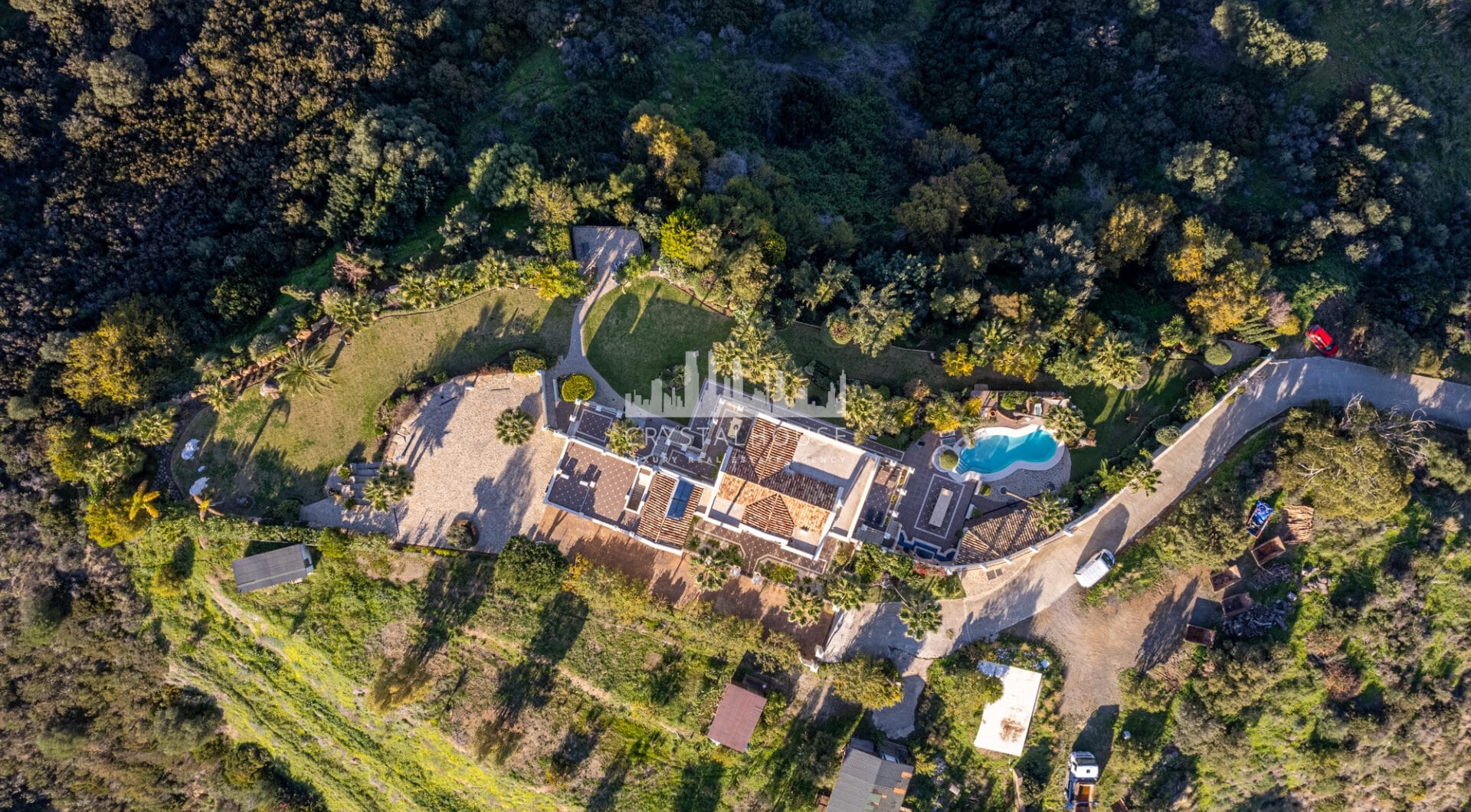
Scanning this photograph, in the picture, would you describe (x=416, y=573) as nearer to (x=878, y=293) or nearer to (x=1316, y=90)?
(x=878, y=293)

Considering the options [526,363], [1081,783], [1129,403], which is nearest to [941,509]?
[1129,403]

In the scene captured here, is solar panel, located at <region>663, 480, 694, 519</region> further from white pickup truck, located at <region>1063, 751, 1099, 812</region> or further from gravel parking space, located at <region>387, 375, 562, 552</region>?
white pickup truck, located at <region>1063, 751, 1099, 812</region>

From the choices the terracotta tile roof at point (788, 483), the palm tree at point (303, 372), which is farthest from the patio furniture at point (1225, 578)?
the palm tree at point (303, 372)

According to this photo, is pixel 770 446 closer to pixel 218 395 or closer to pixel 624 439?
pixel 624 439

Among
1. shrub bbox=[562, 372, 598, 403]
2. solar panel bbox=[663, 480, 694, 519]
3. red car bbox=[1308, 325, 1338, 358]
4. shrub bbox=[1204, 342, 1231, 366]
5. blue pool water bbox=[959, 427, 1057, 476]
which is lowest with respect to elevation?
solar panel bbox=[663, 480, 694, 519]

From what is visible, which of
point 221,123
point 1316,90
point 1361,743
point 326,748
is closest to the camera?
Answer: point 1361,743

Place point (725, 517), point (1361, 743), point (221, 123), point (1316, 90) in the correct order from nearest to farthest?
point (725, 517)
point (1361, 743)
point (221, 123)
point (1316, 90)

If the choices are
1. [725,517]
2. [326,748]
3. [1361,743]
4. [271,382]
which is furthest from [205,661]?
[1361,743]

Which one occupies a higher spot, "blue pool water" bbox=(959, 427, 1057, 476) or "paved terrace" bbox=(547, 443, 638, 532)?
"blue pool water" bbox=(959, 427, 1057, 476)

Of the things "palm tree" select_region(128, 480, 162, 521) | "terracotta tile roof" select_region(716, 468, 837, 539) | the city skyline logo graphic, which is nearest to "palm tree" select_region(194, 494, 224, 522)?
"palm tree" select_region(128, 480, 162, 521)
